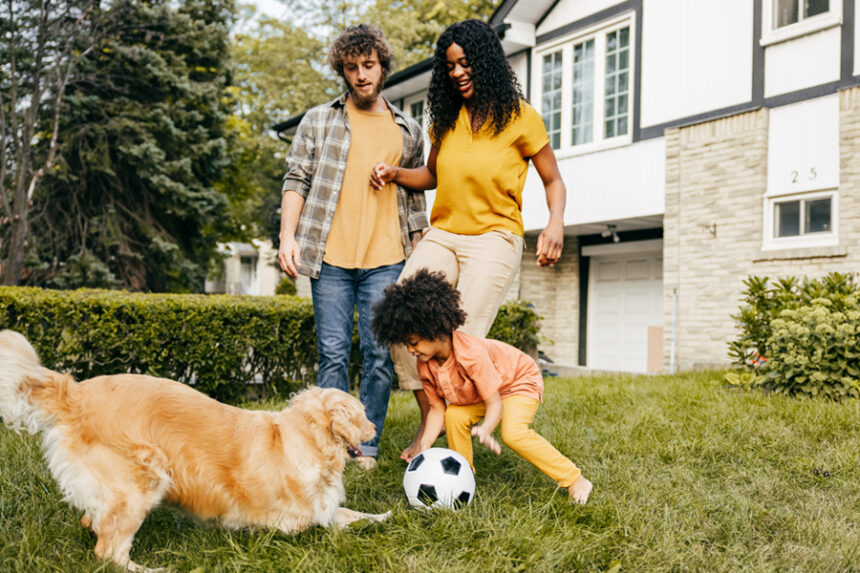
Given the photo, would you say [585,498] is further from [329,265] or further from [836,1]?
[836,1]

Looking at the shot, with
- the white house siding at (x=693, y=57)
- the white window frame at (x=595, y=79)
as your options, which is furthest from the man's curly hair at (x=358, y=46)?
the white window frame at (x=595, y=79)

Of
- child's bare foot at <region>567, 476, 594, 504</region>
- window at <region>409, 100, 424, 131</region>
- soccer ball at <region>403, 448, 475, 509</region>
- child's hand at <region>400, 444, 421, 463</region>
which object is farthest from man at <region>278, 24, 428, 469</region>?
window at <region>409, 100, 424, 131</region>

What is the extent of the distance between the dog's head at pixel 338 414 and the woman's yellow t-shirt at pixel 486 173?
1388 mm

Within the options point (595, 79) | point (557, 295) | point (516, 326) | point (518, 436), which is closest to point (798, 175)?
point (595, 79)

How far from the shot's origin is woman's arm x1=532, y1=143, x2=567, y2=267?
3.89 m

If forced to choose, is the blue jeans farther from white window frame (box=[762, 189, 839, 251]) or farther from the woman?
white window frame (box=[762, 189, 839, 251])

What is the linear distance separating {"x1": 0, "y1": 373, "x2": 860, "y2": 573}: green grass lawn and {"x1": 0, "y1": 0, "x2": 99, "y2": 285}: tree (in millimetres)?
10896

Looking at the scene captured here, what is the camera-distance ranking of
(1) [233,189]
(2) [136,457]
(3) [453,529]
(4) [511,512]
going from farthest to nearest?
(1) [233,189] → (4) [511,512] → (3) [453,529] → (2) [136,457]

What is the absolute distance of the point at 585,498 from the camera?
3303 millimetres

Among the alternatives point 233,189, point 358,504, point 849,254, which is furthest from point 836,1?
point 233,189

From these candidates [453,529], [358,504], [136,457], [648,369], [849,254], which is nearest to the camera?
[136,457]

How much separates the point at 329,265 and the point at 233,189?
19.3 m

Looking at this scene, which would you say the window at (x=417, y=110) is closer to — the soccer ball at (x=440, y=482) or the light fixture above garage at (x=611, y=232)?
the light fixture above garage at (x=611, y=232)

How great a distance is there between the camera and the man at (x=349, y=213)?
421cm
